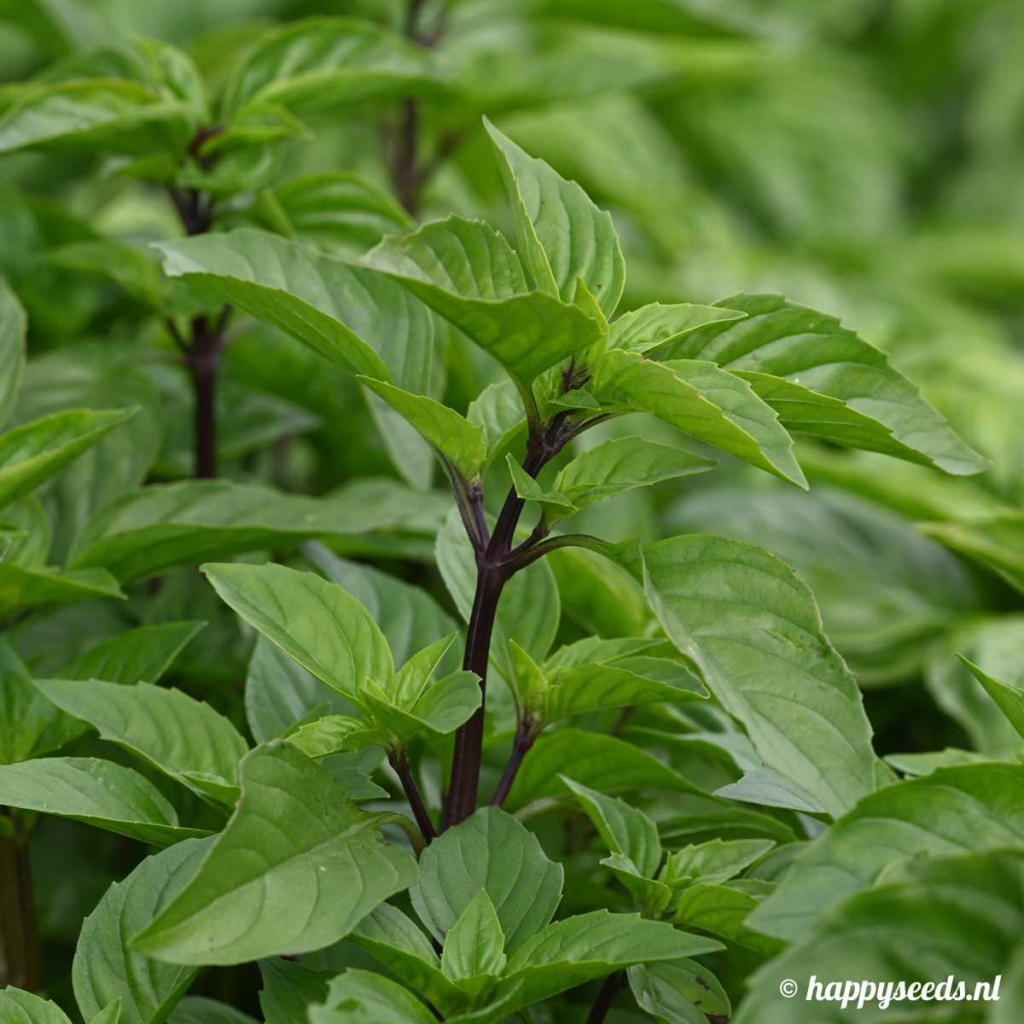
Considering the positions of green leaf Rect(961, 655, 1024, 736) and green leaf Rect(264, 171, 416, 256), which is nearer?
green leaf Rect(961, 655, 1024, 736)

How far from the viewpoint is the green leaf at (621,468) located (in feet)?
1.73

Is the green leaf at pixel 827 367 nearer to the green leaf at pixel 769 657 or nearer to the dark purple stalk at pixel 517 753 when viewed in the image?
the green leaf at pixel 769 657

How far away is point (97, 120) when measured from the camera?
2.38ft

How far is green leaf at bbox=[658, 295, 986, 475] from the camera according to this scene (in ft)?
1.76

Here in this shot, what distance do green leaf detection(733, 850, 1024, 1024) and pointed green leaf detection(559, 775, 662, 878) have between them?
0.15 m

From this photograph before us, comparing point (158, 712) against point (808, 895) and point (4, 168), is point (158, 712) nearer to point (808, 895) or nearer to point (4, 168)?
point (808, 895)

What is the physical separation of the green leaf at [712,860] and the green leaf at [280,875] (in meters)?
0.12

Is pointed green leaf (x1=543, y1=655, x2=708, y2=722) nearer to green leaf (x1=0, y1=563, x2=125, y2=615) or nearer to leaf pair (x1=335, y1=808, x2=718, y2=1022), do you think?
leaf pair (x1=335, y1=808, x2=718, y2=1022)

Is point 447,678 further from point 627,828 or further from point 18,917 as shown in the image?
point 18,917

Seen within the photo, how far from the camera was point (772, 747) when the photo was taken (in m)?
0.45

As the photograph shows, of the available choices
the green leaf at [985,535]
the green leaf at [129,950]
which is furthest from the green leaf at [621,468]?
the green leaf at [985,535]

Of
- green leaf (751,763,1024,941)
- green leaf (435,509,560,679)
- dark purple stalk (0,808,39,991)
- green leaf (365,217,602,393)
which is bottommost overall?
dark purple stalk (0,808,39,991)

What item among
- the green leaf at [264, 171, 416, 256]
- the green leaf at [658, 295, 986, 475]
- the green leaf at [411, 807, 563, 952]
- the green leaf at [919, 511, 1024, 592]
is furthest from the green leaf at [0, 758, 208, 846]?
the green leaf at [919, 511, 1024, 592]

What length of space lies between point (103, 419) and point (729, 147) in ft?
6.06
